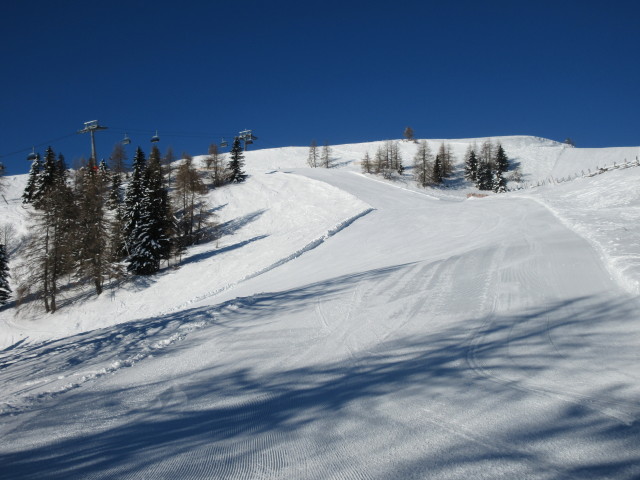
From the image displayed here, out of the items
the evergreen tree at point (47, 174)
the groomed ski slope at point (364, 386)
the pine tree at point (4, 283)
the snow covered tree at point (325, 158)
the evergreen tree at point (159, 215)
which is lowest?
the pine tree at point (4, 283)

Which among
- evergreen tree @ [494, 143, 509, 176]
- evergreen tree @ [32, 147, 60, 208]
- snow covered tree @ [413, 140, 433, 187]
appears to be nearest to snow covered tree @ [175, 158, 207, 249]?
evergreen tree @ [32, 147, 60, 208]

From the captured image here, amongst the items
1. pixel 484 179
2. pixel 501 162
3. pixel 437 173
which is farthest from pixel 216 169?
pixel 501 162

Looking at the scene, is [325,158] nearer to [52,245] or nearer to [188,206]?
[188,206]

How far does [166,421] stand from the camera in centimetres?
335

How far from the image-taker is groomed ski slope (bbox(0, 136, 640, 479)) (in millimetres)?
2611

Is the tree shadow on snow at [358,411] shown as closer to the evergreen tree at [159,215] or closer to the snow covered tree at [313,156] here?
the evergreen tree at [159,215]

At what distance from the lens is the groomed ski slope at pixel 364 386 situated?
2611 millimetres

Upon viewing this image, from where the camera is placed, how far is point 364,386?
3.71 meters

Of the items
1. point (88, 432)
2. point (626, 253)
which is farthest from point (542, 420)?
point (626, 253)

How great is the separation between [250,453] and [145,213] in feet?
94.9

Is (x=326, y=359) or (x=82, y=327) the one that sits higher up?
(x=326, y=359)

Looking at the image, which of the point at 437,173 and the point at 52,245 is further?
the point at 437,173

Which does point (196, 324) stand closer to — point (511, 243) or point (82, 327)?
point (511, 243)

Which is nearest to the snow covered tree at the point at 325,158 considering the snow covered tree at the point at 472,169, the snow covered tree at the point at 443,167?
the snow covered tree at the point at 443,167
